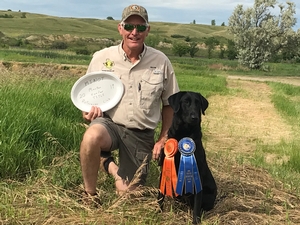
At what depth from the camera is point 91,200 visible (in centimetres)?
346

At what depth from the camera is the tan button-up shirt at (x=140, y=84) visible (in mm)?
3877

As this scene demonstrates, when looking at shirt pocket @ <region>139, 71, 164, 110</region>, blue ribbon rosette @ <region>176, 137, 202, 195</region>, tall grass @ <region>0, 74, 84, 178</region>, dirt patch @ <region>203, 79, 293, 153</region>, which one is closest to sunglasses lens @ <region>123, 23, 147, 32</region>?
shirt pocket @ <region>139, 71, 164, 110</region>

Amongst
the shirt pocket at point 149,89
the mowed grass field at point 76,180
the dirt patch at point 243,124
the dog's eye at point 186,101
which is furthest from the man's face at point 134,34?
the dirt patch at point 243,124

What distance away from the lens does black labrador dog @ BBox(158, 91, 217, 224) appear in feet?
11.0

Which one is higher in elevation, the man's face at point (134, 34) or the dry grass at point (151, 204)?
the man's face at point (134, 34)

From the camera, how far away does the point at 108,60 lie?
4059 millimetres

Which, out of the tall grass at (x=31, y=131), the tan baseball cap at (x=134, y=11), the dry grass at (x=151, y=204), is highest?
the tan baseball cap at (x=134, y=11)

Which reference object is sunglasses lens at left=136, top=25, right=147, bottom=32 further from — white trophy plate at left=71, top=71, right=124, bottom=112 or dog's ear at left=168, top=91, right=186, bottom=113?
dog's ear at left=168, top=91, right=186, bottom=113

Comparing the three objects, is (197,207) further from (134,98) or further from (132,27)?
(132,27)

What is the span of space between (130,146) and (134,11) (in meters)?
1.36

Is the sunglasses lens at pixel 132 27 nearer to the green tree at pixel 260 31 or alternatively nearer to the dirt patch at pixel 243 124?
the dirt patch at pixel 243 124

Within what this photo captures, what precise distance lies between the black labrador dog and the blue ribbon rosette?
0.07 m

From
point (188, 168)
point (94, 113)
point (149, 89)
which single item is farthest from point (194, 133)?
point (94, 113)

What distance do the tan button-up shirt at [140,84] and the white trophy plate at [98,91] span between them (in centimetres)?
6
